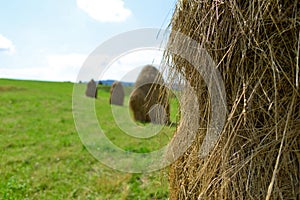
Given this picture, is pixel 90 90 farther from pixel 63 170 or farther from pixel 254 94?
pixel 254 94

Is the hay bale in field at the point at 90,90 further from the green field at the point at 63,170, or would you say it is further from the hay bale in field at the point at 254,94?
the hay bale in field at the point at 254,94

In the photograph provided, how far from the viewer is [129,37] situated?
2.56 metres

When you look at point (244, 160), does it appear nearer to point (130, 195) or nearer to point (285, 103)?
point (285, 103)

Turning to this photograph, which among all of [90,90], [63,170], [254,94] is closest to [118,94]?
[90,90]

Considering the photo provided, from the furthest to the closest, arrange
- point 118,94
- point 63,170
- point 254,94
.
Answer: point 118,94 → point 63,170 → point 254,94

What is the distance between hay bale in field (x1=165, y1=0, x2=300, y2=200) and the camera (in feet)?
4.37

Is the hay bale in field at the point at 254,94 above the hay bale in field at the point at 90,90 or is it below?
below

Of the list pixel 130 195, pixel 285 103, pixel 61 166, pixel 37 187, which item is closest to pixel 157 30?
pixel 285 103

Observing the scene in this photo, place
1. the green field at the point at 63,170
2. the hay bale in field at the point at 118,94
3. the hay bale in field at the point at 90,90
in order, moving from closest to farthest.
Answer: the green field at the point at 63,170
the hay bale in field at the point at 118,94
the hay bale in field at the point at 90,90

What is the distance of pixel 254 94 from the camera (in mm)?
1415

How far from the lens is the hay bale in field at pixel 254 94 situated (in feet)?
4.37

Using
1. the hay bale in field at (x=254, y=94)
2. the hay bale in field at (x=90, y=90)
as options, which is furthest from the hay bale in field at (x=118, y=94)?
the hay bale in field at (x=254, y=94)

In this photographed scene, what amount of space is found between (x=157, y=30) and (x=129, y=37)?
0.66 meters

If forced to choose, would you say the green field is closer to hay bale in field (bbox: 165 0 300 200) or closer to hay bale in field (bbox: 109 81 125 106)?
hay bale in field (bbox: 165 0 300 200)
